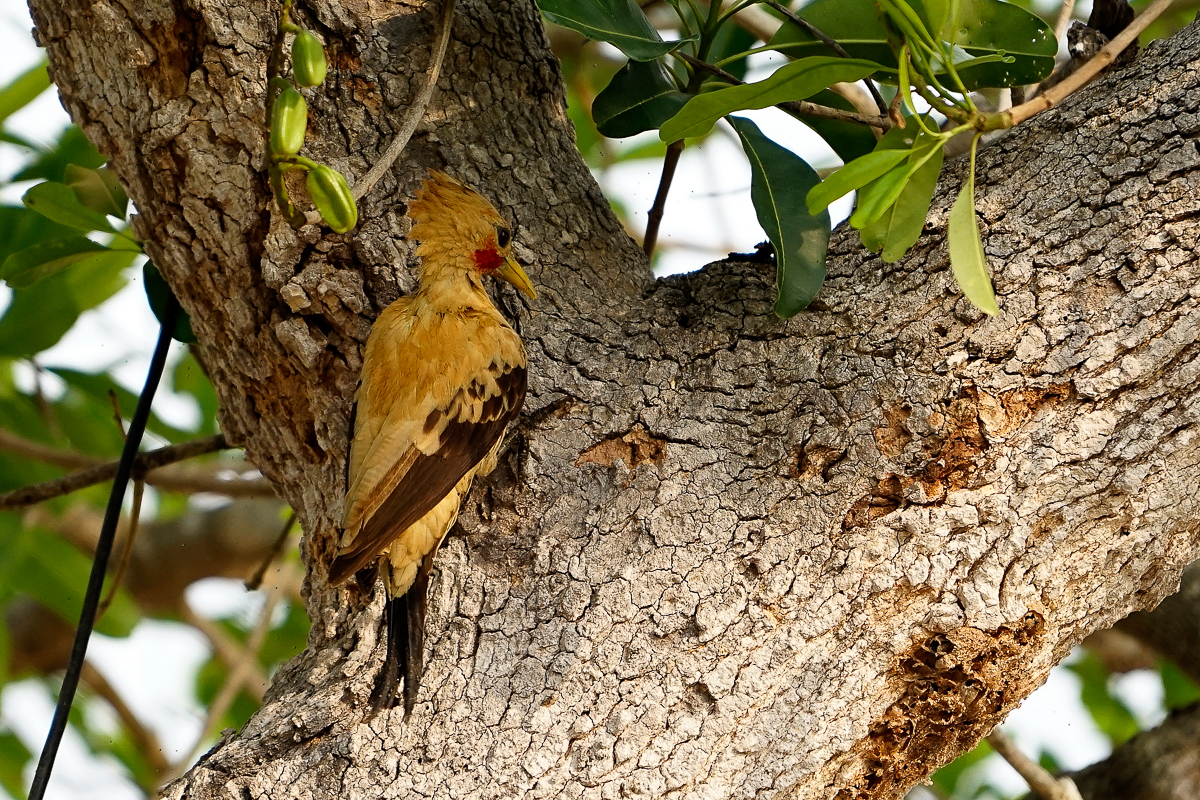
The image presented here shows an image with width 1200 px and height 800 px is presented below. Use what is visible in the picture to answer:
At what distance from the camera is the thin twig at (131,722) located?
4.71 m

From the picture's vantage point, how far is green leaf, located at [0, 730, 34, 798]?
4547 mm

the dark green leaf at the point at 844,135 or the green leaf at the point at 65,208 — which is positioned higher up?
the green leaf at the point at 65,208

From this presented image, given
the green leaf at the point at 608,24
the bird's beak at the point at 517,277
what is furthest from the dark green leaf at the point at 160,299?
the green leaf at the point at 608,24

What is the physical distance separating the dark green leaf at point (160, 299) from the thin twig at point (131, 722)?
2.54 metres


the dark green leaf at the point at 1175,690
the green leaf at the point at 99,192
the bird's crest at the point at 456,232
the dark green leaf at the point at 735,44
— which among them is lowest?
the dark green leaf at the point at 1175,690

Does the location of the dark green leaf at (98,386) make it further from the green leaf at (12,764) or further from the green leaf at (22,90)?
the green leaf at (12,764)

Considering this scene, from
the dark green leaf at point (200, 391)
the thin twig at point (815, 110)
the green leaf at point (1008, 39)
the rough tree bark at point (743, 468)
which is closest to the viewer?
the rough tree bark at point (743, 468)

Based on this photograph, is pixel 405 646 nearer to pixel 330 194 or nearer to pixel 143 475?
pixel 330 194

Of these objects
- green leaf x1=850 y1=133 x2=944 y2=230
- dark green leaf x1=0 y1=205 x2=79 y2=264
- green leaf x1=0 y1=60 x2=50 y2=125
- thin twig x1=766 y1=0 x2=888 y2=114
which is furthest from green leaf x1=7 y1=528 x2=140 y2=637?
green leaf x1=850 y1=133 x2=944 y2=230

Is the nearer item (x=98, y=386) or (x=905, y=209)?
(x=905, y=209)

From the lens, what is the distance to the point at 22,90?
3.25 meters

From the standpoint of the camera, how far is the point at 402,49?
227 centimetres

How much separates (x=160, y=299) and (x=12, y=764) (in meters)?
2.84

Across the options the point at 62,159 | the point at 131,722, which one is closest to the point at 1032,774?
the point at 62,159
